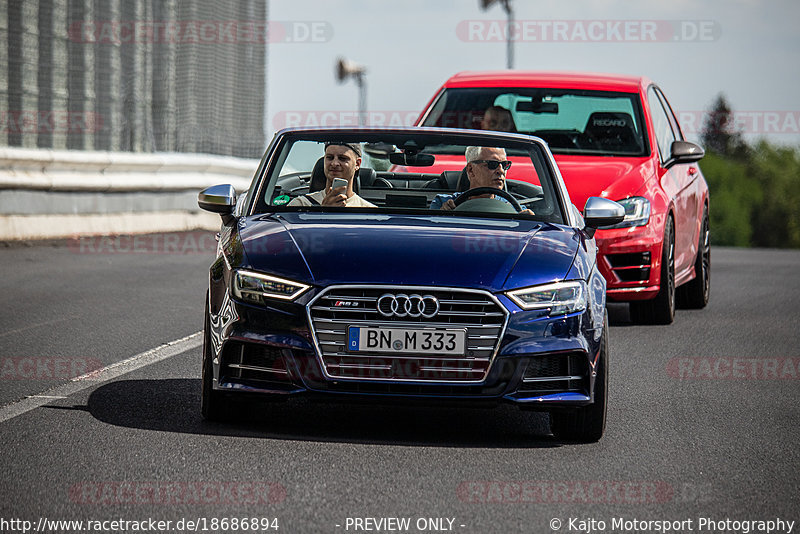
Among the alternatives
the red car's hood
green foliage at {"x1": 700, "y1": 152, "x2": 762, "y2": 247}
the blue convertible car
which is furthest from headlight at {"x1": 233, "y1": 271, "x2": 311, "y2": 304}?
green foliage at {"x1": 700, "y1": 152, "x2": 762, "y2": 247}

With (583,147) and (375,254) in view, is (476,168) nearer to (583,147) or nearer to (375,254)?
(375,254)

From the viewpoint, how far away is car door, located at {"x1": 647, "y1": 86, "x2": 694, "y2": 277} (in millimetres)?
11109

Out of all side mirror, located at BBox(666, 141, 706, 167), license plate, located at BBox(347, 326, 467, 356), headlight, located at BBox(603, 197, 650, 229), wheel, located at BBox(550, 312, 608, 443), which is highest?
side mirror, located at BBox(666, 141, 706, 167)

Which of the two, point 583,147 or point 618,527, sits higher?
point 583,147

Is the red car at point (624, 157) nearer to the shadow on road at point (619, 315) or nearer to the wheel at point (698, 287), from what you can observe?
the wheel at point (698, 287)

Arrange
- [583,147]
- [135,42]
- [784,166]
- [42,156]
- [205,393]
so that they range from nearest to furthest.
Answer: [205,393] → [583,147] → [42,156] → [135,42] → [784,166]

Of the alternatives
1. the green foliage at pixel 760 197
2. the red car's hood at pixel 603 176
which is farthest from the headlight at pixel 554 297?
the green foliage at pixel 760 197

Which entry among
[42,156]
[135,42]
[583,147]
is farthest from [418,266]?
[135,42]

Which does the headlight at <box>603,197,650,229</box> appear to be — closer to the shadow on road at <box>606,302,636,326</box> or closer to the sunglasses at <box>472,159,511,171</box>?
the shadow on road at <box>606,302,636,326</box>

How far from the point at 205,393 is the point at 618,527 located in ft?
7.50

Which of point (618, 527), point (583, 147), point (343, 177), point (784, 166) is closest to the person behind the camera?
point (618, 527)

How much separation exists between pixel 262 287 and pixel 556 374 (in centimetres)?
129

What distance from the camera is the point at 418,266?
592 cm

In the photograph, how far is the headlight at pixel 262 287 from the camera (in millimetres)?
5895
